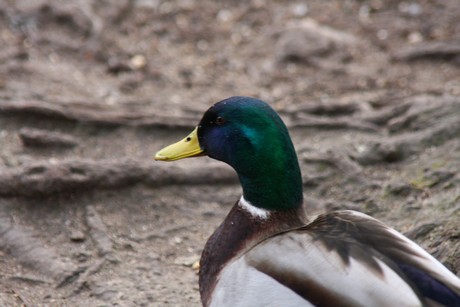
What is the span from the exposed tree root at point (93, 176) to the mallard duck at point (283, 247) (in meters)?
1.09


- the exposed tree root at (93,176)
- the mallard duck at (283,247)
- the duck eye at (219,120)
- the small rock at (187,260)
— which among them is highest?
the duck eye at (219,120)

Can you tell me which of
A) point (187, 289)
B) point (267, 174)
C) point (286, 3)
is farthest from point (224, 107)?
point (286, 3)

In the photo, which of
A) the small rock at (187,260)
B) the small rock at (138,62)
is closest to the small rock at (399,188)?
the small rock at (187,260)

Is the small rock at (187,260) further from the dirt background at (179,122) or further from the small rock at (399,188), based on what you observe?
the small rock at (399,188)

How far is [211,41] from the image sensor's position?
23.4ft

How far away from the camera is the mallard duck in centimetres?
297

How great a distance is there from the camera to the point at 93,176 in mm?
4762

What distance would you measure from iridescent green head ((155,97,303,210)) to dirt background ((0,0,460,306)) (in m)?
0.71

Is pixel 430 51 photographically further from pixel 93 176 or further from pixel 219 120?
pixel 219 120

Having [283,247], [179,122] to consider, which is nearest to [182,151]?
[283,247]

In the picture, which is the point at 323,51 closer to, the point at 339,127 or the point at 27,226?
the point at 339,127

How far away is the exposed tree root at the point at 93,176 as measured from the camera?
4.60 meters

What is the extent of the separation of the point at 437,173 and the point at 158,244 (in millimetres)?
1507

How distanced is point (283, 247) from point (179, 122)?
2.45 metres
